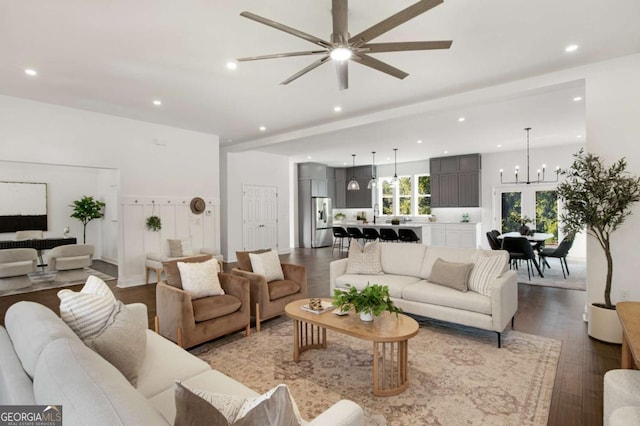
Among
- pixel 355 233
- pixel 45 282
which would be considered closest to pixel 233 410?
pixel 45 282

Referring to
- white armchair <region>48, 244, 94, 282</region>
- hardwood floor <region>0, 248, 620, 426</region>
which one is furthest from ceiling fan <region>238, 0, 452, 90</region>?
white armchair <region>48, 244, 94, 282</region>

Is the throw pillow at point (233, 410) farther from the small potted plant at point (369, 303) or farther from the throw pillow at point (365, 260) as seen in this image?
the throw pillow at point (365, 260)

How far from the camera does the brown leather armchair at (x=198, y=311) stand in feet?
10.2

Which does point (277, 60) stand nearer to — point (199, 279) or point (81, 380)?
point (199, 279)

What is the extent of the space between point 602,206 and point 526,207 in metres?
6.17

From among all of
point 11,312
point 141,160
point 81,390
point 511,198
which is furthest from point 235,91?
point 511,198

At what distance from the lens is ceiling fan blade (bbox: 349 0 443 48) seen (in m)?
1.98

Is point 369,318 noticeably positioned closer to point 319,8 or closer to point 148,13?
point 319,8

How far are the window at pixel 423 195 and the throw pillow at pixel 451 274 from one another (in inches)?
285

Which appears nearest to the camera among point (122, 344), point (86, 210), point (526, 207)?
point (122, 344)

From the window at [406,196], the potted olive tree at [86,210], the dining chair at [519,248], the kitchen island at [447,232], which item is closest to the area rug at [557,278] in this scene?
the dining chair at [519,248]

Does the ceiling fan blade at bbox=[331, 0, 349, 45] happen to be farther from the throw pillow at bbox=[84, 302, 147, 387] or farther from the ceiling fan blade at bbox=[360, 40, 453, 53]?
the throw pillow at bbox=[84, 302, 147, 387]

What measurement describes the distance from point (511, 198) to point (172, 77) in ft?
30.0

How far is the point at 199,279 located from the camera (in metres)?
3.49
